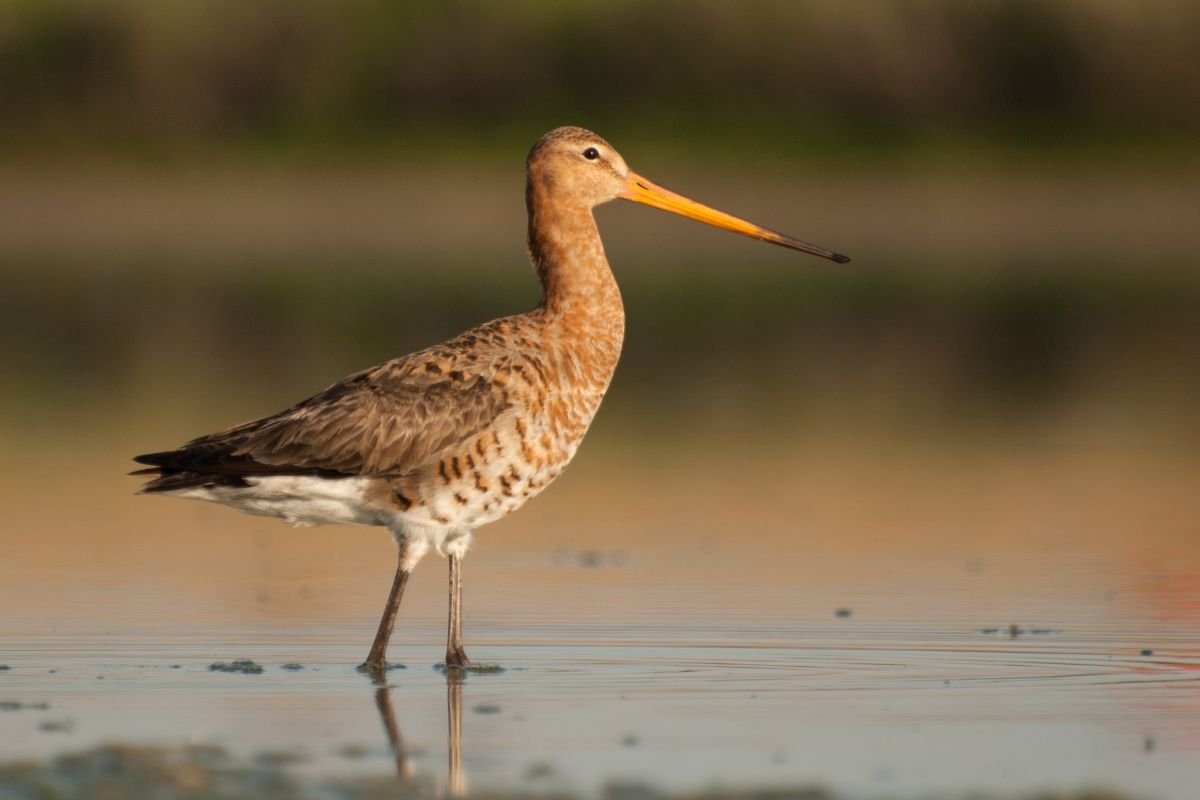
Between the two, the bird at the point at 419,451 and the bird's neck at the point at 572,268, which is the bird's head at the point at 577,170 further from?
the bird at the point at 419,451

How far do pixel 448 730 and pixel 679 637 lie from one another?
2.22 meters

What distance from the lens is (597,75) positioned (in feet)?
408

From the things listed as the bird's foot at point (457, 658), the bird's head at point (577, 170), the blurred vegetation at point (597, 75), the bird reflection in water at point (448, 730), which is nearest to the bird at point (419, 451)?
the bird's foot at point (457, 658)

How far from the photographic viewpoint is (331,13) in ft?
431

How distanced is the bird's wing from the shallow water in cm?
78

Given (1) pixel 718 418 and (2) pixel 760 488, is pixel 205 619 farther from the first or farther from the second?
(1) pixel 718 418

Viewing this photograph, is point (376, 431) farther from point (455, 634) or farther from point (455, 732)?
point (455, 732)

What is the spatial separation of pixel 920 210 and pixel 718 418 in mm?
72477

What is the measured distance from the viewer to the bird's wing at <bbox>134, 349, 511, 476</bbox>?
35.8ft

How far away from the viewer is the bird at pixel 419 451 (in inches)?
428

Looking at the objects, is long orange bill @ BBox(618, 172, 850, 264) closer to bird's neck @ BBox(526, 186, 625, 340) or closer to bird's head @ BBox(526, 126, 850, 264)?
bird's head @ BBox(526, 126, 850, 264)

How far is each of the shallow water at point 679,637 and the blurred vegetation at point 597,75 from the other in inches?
3826

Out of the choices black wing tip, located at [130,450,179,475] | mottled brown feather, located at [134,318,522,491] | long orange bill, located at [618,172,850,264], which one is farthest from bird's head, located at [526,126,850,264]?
black wing tip, located at [130,450,179,475]

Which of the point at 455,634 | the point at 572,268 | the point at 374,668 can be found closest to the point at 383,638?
the point at 374,668
